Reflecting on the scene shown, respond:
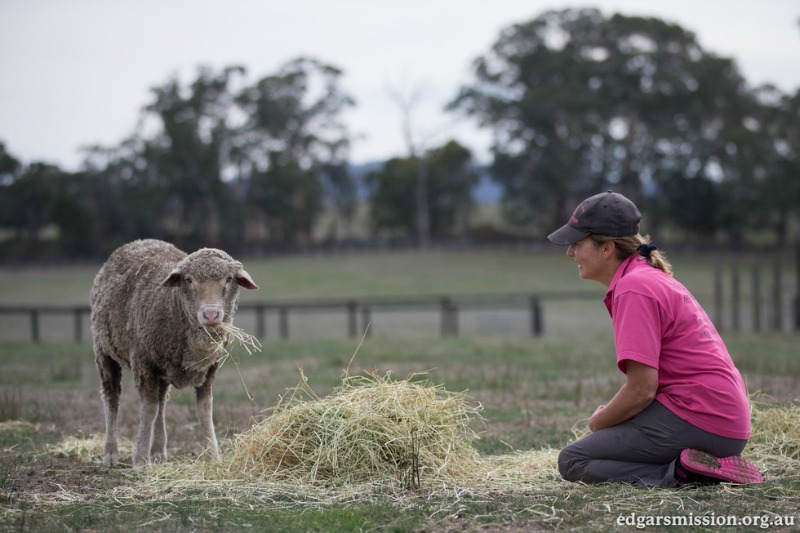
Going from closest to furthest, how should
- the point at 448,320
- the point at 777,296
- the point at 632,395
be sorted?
the point at 632,395 < the point at 777,296 < the point at 448,320

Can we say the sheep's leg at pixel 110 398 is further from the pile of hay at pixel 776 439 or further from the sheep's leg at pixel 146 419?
the pile of hay at pixel 776 439

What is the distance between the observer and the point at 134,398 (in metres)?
11.0

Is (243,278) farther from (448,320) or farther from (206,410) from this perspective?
(448,320)

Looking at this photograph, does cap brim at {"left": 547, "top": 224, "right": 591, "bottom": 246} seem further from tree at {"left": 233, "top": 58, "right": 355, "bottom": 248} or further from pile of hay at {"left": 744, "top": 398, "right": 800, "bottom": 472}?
tree at {"left": 233, "top": 58, "right": 355, "bottom": 248}

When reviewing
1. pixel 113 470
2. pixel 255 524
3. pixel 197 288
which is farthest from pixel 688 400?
pixel 113 470

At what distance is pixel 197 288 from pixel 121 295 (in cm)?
135

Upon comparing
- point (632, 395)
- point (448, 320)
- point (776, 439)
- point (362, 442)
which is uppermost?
point (632, 395)

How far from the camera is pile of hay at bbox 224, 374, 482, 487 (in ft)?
17.9

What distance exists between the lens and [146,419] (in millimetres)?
6508

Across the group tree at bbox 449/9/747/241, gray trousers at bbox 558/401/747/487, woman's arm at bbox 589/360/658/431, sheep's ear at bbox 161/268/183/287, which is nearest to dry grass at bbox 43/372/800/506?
gray trousers at bbox 558/401/747/487

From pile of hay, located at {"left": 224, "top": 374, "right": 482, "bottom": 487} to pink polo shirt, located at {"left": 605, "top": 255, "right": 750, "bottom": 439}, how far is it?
1438 mm

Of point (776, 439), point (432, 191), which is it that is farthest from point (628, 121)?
point (776, 439)

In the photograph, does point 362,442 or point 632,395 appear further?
point 362,442

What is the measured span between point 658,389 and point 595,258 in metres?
0.89
